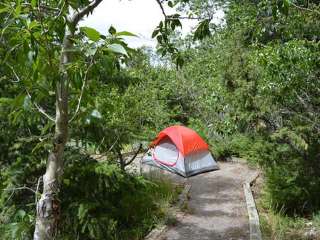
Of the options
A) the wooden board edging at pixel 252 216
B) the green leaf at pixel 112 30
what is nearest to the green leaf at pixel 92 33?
the green leaf at pixel 112 30

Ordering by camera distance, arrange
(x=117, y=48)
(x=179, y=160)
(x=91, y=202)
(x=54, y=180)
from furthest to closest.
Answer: (x=179, y=160), (x=91, y=202), (x=54, y=180), (x=117, y=48)

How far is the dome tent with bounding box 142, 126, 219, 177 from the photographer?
42.2 ft

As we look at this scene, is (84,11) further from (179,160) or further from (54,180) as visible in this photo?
(179,160)

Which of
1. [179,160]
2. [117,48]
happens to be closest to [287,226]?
[179,160]

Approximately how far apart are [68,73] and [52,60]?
137 mm

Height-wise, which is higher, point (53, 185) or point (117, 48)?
point (117, 48)

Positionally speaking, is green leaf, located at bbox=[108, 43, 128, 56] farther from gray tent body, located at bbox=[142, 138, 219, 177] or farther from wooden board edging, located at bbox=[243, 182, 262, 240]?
gray tent body, located at bbox=[142, 138, 219, 177]

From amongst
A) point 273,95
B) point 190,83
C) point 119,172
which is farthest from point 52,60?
point 190,83

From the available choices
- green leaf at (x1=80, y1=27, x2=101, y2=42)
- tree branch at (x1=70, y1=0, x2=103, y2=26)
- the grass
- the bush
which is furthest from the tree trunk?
the grass

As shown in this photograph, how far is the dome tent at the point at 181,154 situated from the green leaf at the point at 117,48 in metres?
11.1

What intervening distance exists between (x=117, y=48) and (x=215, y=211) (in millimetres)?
7797

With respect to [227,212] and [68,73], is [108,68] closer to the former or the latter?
[68,73]

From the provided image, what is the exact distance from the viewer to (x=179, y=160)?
12.9m

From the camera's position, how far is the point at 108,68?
1.65m
